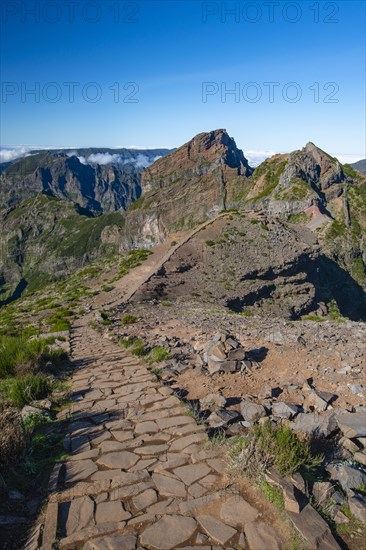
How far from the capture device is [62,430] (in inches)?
288

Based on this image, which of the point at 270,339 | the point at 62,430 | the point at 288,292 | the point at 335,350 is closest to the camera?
the point at 62,430

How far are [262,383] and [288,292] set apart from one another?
37.1m

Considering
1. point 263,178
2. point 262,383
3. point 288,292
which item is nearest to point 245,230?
point 288,292

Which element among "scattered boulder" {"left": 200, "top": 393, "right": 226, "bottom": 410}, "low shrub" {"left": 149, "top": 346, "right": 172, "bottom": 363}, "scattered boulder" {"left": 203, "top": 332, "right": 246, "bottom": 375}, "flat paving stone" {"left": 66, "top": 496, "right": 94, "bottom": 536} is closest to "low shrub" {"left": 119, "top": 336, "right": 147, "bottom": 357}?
"low shrub" {"left": 149, "top": 346, "right": 172, "bottom": 363}

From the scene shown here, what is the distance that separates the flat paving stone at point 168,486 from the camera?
5181mm

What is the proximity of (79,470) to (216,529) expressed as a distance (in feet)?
7.93

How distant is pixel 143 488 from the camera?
5.33m

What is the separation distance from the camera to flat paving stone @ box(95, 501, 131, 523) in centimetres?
467

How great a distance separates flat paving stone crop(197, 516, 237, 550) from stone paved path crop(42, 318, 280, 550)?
12 millimetres

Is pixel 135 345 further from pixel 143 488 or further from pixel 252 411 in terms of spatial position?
pixel 143 488

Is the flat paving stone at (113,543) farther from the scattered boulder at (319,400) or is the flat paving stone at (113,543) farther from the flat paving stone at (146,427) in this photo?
the scattered boulder at (319,400)

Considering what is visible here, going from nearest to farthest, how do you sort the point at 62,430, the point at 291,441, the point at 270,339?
the point at 291,441, the point at 62,430, the point at 270,339

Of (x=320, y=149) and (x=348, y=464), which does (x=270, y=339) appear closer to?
(x=348, y=464)

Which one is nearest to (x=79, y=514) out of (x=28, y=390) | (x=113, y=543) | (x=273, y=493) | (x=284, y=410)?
(x=113, y=543)
